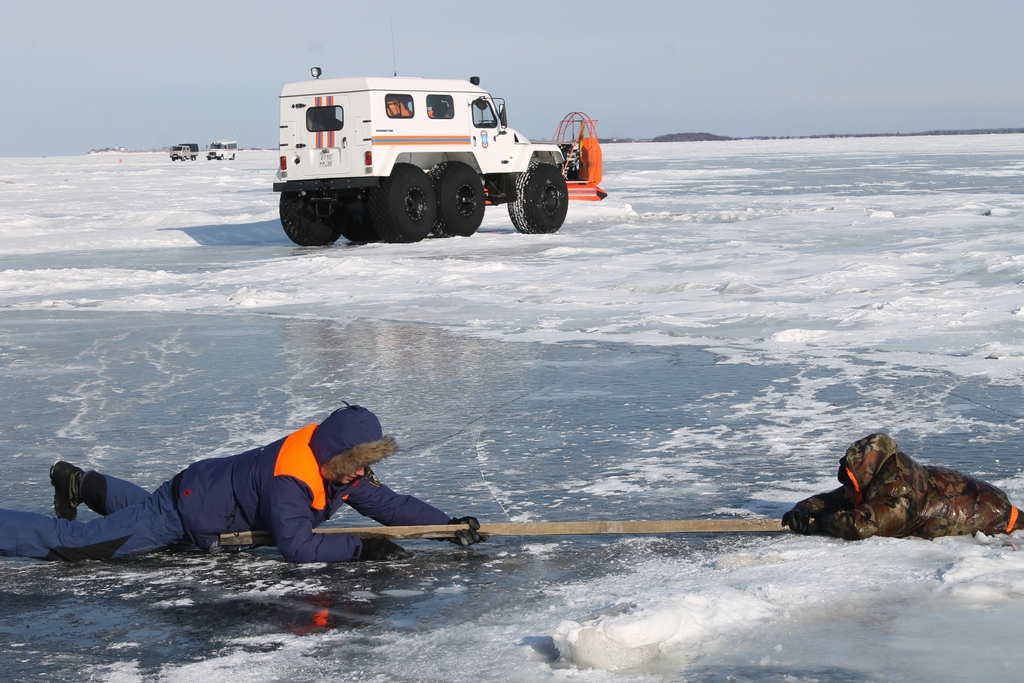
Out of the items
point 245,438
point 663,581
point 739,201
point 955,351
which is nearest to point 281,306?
point 245,438

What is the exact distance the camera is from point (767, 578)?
3613 millimetres

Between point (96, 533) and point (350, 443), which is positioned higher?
point (350, 443)

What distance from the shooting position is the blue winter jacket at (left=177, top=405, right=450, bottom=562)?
3.80 meters

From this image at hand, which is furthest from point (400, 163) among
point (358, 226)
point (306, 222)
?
point (358, 226)

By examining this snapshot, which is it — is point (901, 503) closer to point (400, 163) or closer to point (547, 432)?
point (547, 432)

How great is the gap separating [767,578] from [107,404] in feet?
14.2

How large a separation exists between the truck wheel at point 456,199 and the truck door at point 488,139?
319mm

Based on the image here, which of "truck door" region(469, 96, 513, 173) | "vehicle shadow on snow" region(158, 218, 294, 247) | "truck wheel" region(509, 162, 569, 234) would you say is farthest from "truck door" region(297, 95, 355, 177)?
"truck wheel" region(509, 162, 569, 234)

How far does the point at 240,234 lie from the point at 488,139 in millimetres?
5491

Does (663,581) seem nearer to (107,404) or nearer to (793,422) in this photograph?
(793,422)

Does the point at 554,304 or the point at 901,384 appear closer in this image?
the point at 901,384

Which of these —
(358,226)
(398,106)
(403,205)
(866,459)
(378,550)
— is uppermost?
(398,106)

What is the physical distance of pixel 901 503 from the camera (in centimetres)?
396

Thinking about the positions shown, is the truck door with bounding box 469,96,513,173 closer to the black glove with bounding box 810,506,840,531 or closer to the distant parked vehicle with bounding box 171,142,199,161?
the black glove with bounding box 810,506,840,531
